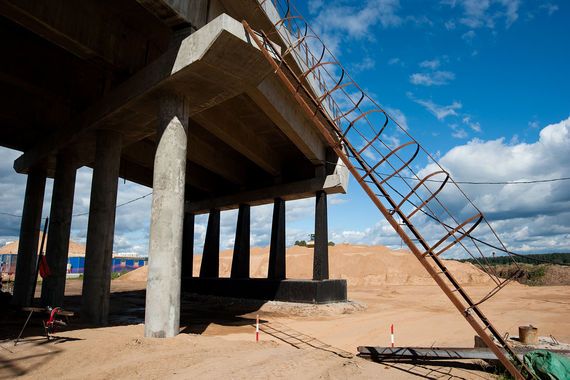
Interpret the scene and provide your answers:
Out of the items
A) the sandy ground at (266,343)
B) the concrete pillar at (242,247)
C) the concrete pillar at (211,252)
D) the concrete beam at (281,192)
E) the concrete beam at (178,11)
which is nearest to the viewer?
the sandy ground at (266,343)

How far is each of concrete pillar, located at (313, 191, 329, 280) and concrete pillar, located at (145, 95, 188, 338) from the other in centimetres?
1257

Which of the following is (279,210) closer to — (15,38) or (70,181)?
(70,181)

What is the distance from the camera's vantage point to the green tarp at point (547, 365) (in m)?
7.20

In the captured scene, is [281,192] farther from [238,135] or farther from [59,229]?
[59,229]

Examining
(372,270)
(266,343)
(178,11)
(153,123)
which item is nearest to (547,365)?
(266,343)

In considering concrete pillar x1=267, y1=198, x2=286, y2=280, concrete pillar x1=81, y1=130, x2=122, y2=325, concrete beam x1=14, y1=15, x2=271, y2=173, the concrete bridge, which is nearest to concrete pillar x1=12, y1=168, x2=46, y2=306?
the concrete bridge

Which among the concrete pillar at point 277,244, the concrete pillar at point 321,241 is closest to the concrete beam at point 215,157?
the concrete pillar at point 277,244

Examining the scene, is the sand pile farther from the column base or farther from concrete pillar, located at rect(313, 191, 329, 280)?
concrete pillar, located at rect(313, 191, 329, 280)

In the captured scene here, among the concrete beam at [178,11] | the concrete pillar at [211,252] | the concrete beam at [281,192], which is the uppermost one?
the concrete beam at [178,11]

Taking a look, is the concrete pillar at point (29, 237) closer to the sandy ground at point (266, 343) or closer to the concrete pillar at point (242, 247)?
the sandy ground at point (266, 343)

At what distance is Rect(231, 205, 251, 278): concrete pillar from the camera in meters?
25.8

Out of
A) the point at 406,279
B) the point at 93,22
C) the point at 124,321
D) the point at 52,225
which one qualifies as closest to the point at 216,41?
the point at 93,22

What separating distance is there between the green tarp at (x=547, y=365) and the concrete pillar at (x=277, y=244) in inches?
665

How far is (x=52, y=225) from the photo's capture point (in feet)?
59.1
